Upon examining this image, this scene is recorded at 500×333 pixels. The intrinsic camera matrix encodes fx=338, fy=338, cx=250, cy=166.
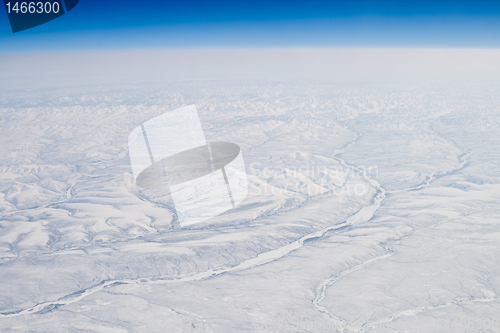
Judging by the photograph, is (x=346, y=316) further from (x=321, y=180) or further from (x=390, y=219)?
(x=321, y=180)

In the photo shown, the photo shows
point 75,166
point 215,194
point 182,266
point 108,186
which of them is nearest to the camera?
point 182,266

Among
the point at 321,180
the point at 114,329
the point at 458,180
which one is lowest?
the point at 458,180

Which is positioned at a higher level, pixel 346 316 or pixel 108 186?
pixel 108 186

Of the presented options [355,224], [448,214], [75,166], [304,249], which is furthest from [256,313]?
[75,166]

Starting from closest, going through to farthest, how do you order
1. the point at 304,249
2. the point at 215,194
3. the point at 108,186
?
the point at 304,249
the point at 215,194
the point at 108,186

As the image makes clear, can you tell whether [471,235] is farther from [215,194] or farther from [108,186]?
[108,186]

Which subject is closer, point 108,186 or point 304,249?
point 304,249
